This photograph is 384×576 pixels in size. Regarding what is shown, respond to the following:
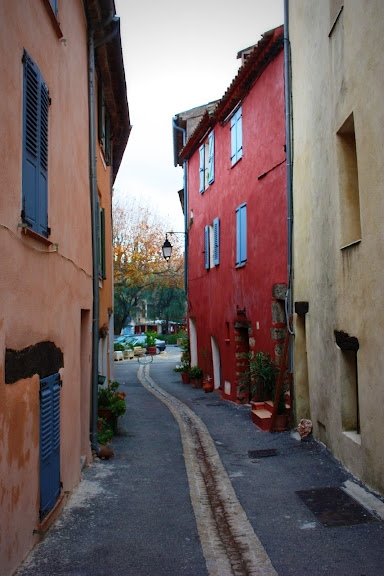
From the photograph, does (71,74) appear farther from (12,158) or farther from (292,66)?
(292,66)

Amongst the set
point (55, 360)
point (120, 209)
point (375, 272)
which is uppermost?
point (120, 209)

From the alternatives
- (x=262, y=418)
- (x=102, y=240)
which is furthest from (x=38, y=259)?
(x=262, y=418)

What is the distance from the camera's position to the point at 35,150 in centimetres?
536

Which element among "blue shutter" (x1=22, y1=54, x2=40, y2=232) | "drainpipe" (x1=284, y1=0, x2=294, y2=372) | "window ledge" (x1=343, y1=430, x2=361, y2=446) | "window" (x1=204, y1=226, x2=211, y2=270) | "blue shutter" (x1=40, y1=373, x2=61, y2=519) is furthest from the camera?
"window" (x1=204, y1=226, x2=211, y2=270)

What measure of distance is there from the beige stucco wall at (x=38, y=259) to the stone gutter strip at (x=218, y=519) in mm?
1576

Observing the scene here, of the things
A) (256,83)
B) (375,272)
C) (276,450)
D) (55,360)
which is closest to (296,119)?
(256,83)

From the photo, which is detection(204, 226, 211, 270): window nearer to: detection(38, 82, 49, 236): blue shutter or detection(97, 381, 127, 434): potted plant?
detection(97, 381, 127, 434): potted plant

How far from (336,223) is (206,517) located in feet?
14.0

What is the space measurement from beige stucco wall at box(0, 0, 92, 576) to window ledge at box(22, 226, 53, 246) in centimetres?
5

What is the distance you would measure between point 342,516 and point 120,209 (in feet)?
113

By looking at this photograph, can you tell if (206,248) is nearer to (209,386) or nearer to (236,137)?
(209,386)

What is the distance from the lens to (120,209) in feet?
128

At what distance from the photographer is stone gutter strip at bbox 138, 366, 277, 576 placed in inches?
195

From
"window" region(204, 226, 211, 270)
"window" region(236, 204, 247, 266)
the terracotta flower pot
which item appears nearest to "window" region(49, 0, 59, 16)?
"window" region(236, 204, 247, 266)
